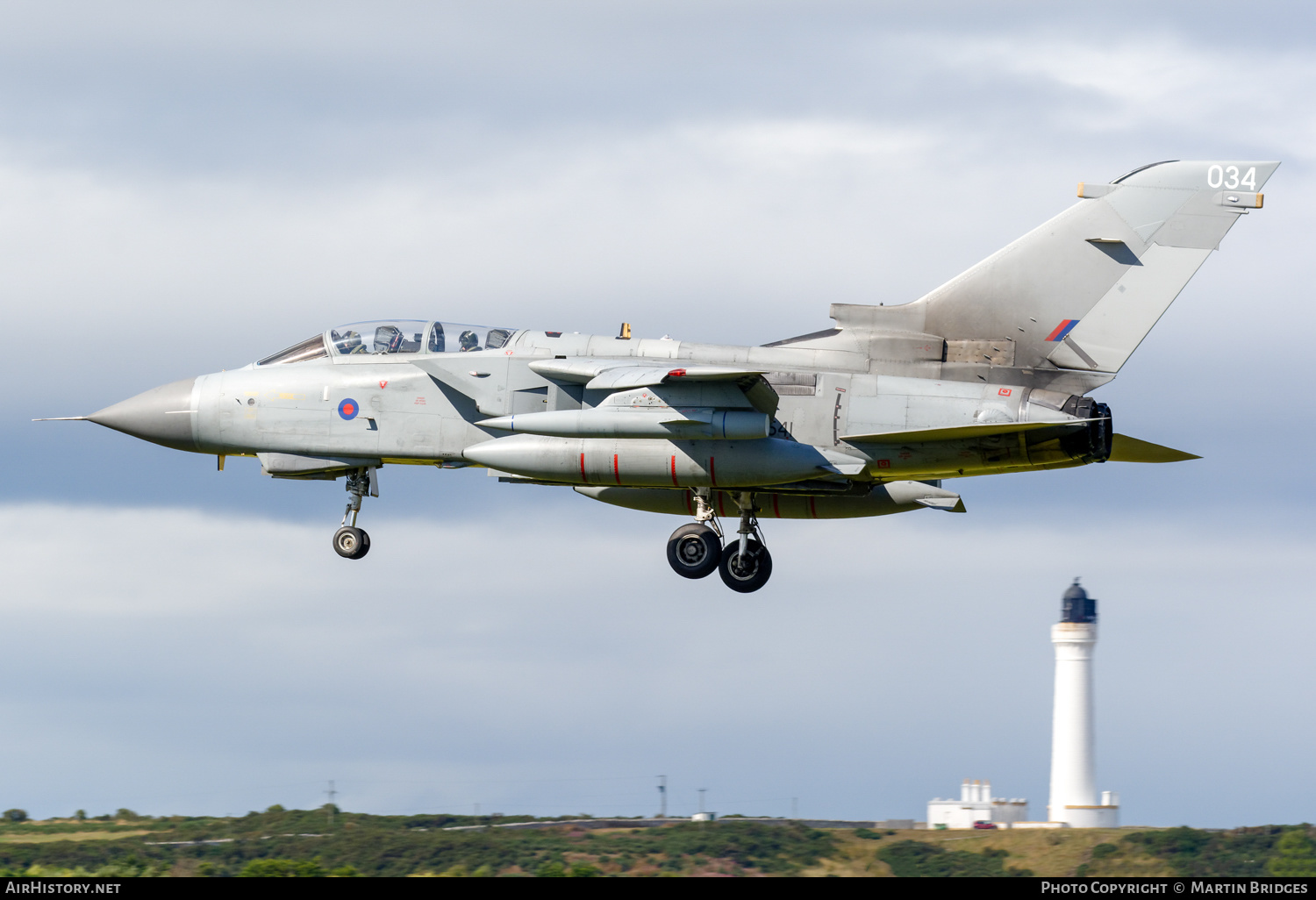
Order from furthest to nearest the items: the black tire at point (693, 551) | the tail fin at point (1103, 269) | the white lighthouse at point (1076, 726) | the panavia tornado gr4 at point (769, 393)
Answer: the white lighthouse at point (1076, 726), the black tire at point (693, 551), the tail fin at point (1103, 269), the panavia tornado gr4 at point (769, 393)

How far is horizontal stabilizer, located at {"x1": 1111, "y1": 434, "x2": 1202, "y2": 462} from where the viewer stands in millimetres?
26031

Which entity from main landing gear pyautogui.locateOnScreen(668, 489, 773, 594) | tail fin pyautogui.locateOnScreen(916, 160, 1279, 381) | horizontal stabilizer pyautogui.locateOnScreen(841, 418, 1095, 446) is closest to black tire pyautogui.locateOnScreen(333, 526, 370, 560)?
main landing gear pyautogui.locateOnScreen(668, 489, 773, 594)

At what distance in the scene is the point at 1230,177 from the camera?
80.1 ft

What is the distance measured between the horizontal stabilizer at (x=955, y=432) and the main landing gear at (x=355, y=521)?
8188mm

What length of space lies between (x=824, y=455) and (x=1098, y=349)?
181 inches

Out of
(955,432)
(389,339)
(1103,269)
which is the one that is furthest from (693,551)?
(1103,269)

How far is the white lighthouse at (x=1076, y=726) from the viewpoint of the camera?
78750mm

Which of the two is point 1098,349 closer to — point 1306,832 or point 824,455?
point 824,455

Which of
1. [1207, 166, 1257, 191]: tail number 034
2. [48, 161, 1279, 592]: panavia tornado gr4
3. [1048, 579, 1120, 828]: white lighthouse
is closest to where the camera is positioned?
[48, 161, 1279, 592]: panavia tornado gr4

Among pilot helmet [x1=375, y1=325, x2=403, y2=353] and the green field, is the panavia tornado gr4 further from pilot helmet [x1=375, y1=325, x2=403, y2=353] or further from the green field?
the green field

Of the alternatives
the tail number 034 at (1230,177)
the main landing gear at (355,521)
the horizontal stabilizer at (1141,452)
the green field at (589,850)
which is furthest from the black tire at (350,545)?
the tail number 034 at (1230,177)

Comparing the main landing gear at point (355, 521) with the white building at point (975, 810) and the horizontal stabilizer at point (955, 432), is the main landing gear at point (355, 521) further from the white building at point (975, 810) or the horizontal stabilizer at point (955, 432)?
the white building at point (975, 810)

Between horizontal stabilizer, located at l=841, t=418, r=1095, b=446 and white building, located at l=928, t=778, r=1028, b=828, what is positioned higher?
horizontal stabilizer, located at l=841, t=418, r=1095, b=446

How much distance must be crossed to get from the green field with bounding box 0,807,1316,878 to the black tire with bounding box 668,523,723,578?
6.69 meters
